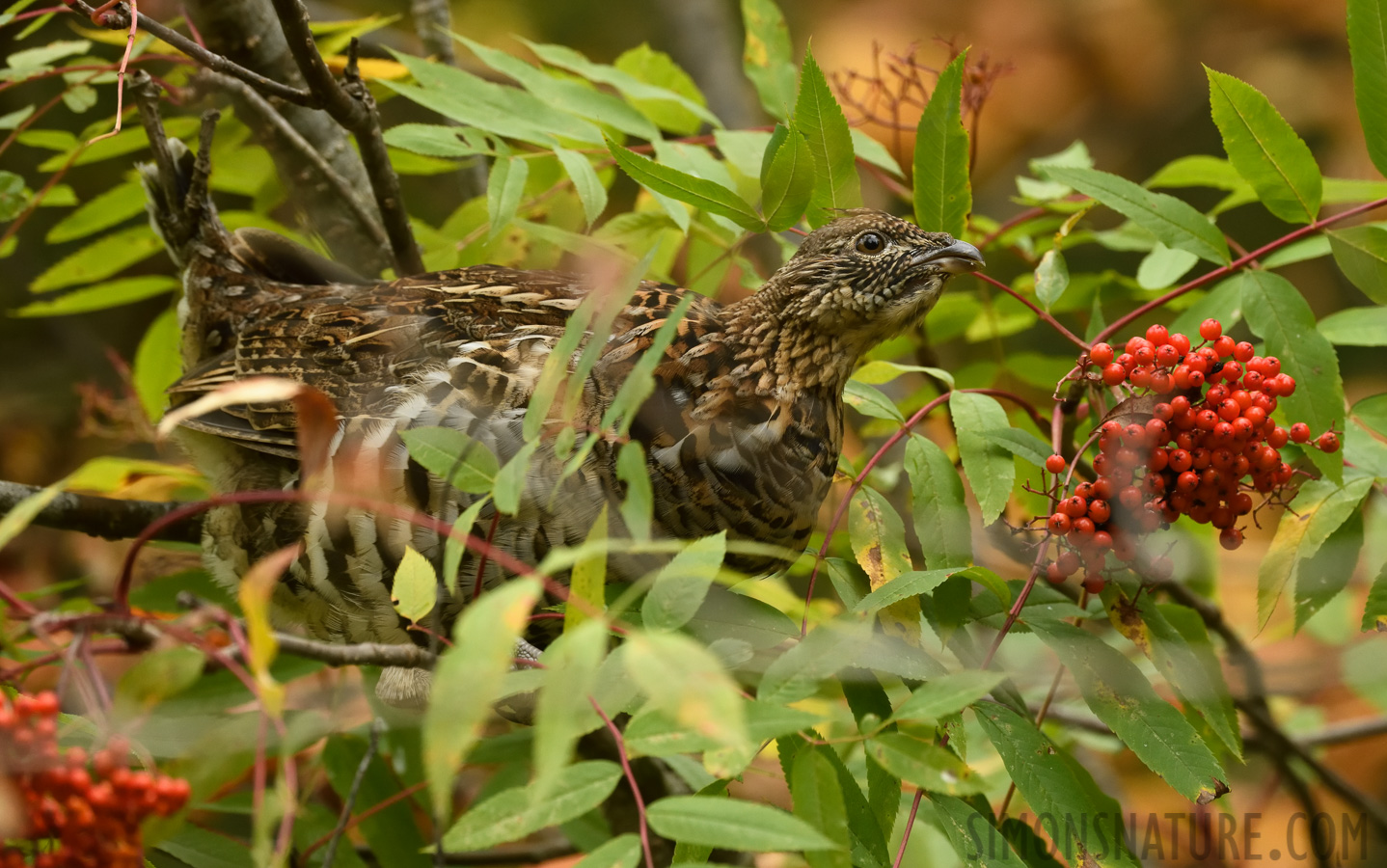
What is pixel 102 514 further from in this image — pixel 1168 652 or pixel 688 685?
pixel 1168 652

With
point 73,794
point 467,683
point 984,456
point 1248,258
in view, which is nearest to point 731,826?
point 467,683

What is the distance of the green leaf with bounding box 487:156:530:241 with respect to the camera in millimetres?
2137

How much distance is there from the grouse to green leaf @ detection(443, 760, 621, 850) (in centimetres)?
71

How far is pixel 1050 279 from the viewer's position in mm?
2033

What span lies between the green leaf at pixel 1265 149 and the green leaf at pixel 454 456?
4.38 feet

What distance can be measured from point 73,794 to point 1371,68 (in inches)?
82.6

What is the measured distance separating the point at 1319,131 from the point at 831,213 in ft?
25.0

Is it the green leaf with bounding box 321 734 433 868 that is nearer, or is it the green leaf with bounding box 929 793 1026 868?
the green leaf with bounding box 929 793 1026 868

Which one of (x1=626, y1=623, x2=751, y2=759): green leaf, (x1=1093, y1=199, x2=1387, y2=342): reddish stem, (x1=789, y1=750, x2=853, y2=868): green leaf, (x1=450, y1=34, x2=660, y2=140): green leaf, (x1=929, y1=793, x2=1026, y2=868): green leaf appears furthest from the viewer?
(x1=450, y1=34, x2=660, y2=140): green leaf

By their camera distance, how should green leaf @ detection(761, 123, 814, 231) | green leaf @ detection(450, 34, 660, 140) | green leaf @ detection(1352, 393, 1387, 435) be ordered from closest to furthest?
green leaf @ detection(761, 123, 814, 231) < green leaf @ detection(1352, 393, 1387, 435) < green leaf @ detection(450, 34, 660, 140)

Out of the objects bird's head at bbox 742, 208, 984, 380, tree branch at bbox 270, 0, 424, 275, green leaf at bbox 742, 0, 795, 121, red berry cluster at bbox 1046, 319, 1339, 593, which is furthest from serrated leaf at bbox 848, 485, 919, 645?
tree branch at bbox 270, 0, 424, 275

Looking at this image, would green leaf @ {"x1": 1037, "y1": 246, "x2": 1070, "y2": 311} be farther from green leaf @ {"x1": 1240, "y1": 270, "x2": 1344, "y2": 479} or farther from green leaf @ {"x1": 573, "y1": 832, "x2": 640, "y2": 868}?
green leaf @ {"x1": 573, "y1": 832, "x2": 640, "y2": 868}

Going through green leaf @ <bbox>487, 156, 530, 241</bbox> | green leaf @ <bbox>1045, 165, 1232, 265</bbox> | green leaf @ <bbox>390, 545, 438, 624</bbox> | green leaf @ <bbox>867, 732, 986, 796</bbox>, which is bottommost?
green leaf @ <bbox>867, 732, 986, 796</bbox>

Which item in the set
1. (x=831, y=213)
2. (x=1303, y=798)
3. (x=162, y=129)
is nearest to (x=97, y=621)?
(x=831, y=213)
